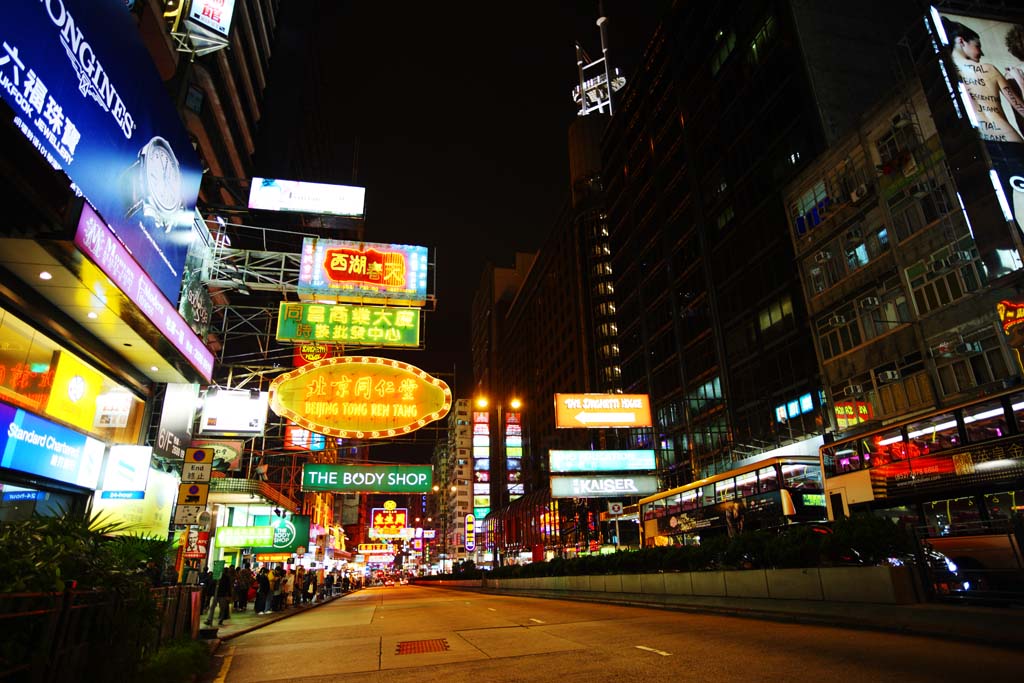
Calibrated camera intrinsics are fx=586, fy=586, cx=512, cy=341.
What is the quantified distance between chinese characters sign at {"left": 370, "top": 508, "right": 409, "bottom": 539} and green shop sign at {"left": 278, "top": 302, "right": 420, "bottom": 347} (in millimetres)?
46023

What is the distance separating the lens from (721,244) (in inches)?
1868

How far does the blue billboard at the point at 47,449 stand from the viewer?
11469 mm

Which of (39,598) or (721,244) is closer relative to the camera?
(39,598)

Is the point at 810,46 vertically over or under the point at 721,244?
over

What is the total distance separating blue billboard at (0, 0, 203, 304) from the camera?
35.5ft

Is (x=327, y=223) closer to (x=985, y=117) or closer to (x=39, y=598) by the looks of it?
(x=39, y=598)

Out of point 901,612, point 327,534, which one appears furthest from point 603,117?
point 901,612

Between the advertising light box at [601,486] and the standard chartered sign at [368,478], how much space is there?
12769 millimetres

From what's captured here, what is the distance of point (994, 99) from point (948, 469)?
47.3 feet

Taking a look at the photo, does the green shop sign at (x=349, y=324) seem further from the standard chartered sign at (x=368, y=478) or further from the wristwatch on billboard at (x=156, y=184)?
the standard chartered sign at (x=368, y=478)

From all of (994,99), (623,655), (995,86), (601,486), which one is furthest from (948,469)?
(601,486)

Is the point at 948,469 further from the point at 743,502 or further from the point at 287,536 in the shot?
the point at 287,536

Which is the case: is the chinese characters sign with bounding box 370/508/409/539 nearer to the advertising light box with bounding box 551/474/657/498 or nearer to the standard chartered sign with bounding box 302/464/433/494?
the advertising light box with bounding box 551/474/657/498

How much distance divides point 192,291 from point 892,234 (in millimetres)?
30273
